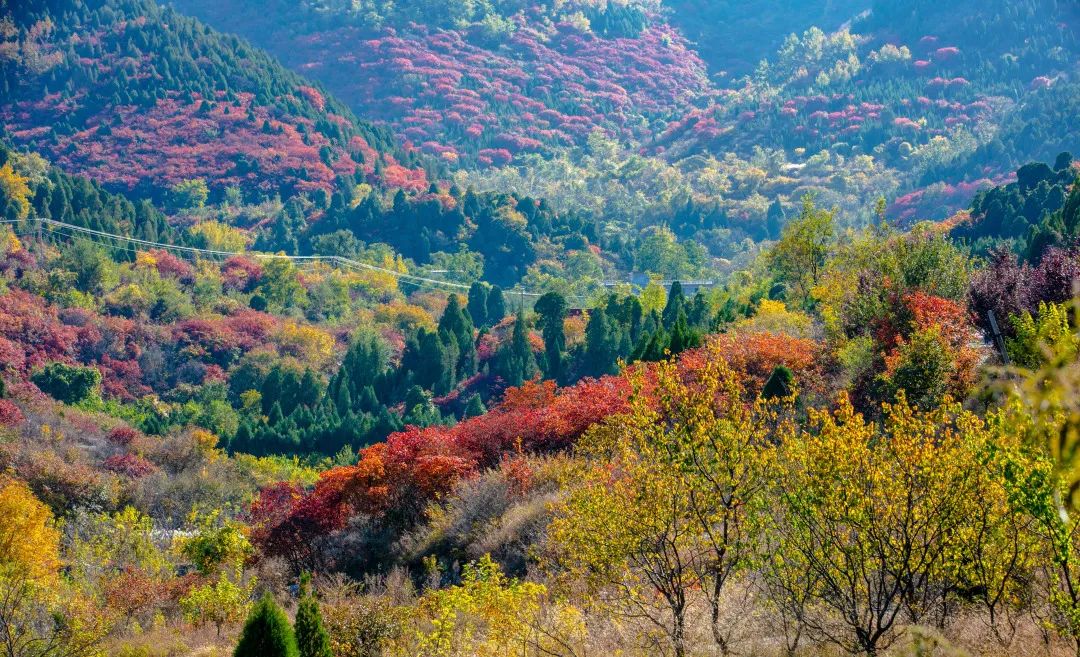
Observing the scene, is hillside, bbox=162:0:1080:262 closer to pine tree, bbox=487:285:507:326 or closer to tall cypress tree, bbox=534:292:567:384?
pine tree, bbox=487:285:507:326

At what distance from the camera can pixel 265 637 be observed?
16641mm

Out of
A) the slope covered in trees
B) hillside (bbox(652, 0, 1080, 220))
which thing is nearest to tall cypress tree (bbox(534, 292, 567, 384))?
the slope covered in trees

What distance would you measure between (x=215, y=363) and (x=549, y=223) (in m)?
53.0

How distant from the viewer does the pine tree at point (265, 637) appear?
16625 millimetres

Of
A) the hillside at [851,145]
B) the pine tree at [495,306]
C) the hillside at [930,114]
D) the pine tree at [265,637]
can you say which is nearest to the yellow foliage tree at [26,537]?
the pine tree at [265,637]

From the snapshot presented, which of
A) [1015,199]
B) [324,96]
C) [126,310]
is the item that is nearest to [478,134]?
[324,96]

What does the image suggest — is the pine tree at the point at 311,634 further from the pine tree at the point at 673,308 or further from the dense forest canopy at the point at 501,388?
the pine tree at the point at 673,308

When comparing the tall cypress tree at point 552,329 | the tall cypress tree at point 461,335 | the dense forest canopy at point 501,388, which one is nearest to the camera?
the dense forest canopy at point 501,388

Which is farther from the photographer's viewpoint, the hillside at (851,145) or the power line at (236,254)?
the hillside at (851,145)

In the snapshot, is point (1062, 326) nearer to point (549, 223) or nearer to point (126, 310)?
point (126, 310)

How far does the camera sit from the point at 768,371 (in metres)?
Answer: 34.6

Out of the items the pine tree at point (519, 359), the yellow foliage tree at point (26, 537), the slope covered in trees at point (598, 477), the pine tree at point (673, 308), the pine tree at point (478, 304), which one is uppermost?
the pine tree at point (478, 304)

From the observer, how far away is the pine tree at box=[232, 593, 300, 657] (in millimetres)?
16625

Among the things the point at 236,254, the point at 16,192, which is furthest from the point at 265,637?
the point at 236,254
